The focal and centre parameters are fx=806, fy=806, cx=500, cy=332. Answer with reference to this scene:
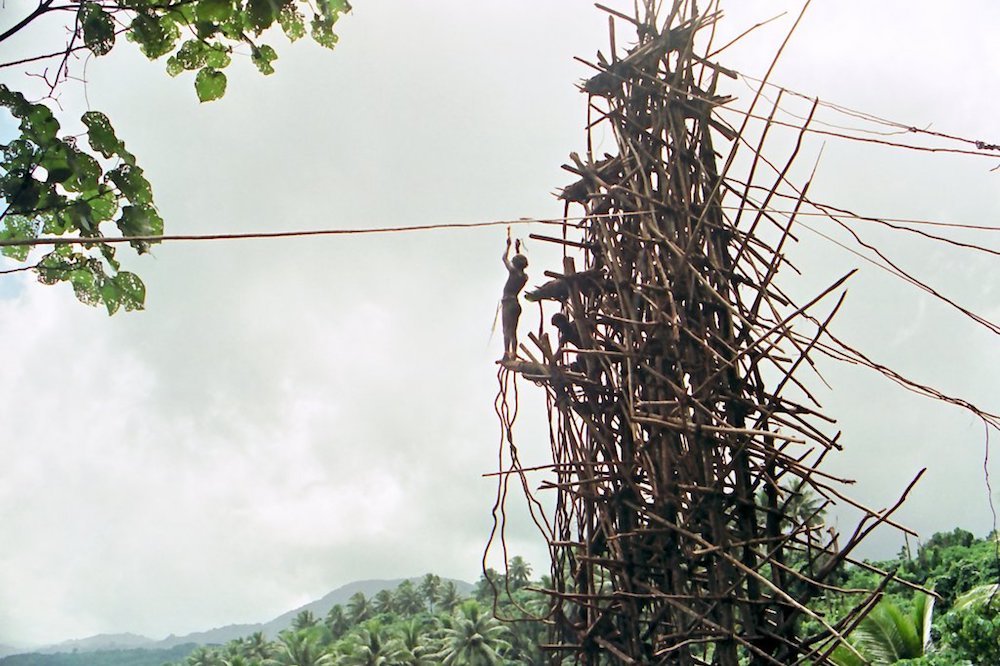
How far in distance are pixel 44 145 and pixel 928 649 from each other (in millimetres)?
18601

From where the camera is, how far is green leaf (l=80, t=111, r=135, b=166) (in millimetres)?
2088

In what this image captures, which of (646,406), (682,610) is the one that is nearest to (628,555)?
(682,610)

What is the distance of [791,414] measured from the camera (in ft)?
9.34

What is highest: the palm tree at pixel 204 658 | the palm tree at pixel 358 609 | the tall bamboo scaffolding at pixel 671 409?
the palm tree at pixel 358 609

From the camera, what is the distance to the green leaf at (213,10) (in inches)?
81.1

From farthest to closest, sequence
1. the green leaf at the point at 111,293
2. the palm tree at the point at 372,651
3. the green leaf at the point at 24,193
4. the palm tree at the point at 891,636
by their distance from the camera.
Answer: the palm tree at the point at 372,651 → the palm tree at the point at 891,636 → the green leaf at the point at 111,293 → the green leaf at the point at 24,193

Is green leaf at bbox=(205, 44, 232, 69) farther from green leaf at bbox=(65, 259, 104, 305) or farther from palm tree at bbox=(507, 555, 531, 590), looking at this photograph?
palm tree at bbox=(507, 555, 531, 590)

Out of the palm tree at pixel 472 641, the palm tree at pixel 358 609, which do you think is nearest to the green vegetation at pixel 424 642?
the palm tree at pixel 472 641

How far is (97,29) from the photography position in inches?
80.4

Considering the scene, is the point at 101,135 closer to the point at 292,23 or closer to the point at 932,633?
the point at 292,23

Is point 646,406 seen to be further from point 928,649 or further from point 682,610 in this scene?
point 928,649

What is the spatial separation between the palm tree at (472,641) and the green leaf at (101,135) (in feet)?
124

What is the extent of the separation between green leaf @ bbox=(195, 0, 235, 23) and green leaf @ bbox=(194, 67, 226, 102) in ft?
0.75

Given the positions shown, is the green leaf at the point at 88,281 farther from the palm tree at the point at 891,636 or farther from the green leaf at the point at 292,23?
the palm tree at the point at 891,636
